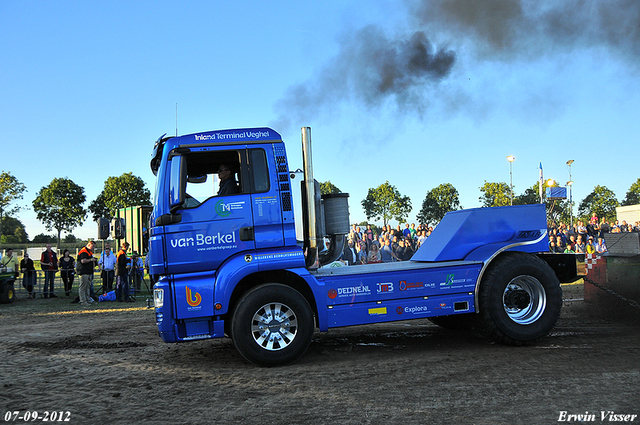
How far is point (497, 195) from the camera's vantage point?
60438mm

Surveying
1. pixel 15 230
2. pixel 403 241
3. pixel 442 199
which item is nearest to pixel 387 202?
pixel 442 199

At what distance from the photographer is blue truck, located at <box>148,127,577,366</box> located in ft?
19.5

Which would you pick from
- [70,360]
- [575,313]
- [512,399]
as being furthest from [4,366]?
[575,313]

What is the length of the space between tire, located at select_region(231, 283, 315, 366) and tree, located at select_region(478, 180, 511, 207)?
189 feet

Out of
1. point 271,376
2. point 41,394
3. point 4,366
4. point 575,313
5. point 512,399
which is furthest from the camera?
point 575,313

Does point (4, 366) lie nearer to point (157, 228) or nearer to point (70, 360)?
point (70, 360)

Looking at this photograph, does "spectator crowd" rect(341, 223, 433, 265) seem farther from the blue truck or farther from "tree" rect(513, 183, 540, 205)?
"tree" rect(513, 183, 540, 205)

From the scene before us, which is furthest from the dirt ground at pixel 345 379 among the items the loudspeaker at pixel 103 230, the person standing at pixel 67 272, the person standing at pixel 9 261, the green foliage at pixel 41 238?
the green foliage at pixel 41 238

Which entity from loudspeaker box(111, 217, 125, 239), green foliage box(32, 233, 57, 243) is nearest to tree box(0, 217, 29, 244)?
green foliage box(32, 233, 57, 243)

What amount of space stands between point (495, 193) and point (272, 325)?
59178 millimetres

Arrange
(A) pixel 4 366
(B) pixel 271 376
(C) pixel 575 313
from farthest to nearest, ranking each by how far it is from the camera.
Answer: (C) pixel 575 313
(A) pixel 4 366
(B) pixel 271 376

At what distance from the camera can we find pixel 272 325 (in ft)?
19.9

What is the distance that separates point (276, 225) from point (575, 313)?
21.4 feet

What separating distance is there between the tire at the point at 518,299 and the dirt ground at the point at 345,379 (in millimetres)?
230
